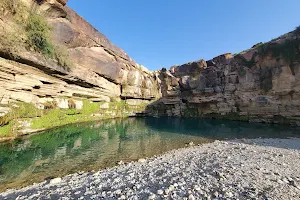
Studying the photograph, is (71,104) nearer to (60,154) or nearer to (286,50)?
(60,154)

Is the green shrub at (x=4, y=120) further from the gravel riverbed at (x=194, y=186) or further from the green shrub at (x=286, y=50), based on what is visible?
the green shrub at (x=286, y=50)

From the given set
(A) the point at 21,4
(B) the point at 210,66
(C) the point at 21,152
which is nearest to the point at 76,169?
(C) the point at 21,152

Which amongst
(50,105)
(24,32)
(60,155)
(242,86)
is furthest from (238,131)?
(24,32)

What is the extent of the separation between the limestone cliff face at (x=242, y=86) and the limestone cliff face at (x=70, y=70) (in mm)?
7020

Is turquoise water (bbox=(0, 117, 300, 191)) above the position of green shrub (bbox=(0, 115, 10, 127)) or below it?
below

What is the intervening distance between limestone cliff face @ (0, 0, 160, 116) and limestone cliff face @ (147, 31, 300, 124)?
702cm

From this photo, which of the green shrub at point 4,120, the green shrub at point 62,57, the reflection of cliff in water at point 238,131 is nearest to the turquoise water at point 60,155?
the green shrub at point 4,120

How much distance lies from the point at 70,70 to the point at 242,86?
77.6 feet

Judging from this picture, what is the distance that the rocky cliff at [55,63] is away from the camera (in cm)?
1237

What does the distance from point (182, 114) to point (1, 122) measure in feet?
86.8

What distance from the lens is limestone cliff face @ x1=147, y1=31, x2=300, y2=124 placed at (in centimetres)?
1978

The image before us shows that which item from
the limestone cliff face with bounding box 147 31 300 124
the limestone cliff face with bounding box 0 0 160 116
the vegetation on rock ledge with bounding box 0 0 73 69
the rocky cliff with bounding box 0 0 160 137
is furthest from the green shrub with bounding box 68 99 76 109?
the limestone cliff face with bounding box 147 31 300 124

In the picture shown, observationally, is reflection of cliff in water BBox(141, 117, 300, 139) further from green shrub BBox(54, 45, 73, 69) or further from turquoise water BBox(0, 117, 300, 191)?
green shrub BBox(54, 45, 73, 69)

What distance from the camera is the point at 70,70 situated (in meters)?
18.2
